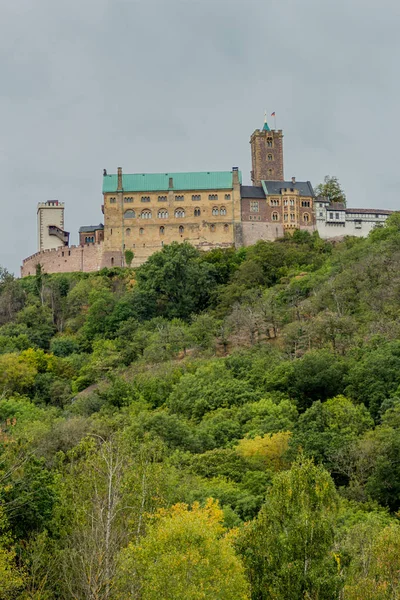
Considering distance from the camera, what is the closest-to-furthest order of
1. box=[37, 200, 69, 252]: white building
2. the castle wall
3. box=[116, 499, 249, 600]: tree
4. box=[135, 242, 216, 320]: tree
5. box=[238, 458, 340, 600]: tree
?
1. box=[116, 499, 249, 600]: tree
2. box=[238, 458, 340, 600]: tree
3. box=[135, 242, 216, 320]: tree
4. the castle wall
5. box=[37, 200, 69, 252]: white building

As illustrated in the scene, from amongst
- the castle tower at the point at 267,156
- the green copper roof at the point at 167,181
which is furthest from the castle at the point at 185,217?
the castle tower at the point at 267,156

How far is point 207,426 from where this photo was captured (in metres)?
53.9

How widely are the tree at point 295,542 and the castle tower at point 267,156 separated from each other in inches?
3012

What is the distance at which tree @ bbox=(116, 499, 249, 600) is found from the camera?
27766 millimetres

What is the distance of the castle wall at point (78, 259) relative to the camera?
100 metres

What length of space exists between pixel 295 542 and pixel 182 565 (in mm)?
4308

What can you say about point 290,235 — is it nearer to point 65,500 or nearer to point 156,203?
point 156,203

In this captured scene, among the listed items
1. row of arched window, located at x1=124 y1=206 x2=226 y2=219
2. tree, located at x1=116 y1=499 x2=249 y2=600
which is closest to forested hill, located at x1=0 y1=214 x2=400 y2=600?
tree, located at x1=116 y1=499 x2=249 y2=600

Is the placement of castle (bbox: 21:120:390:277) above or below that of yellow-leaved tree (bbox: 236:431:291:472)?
above

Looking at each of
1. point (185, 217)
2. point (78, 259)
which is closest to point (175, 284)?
point (185, 217)

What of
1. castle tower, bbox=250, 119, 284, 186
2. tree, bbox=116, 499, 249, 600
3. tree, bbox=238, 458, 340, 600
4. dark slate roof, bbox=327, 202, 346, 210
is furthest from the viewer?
castle tower, bbox=250, 119, 284, 186

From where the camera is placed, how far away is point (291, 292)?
80.7m

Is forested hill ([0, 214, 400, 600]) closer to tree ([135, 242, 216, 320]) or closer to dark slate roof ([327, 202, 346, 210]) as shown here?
tree ([135, 242, 216, 320])

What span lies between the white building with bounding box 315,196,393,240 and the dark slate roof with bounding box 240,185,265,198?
586 cm
